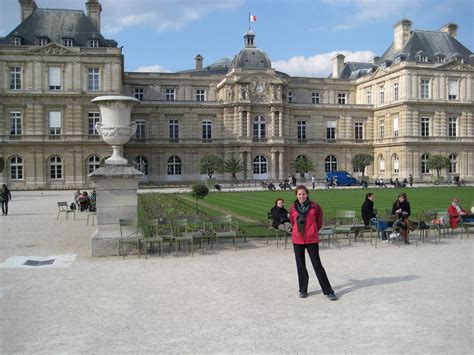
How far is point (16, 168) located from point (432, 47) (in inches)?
1800

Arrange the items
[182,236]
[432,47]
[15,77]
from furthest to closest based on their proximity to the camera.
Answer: [432,47], [15,77], [182,236]

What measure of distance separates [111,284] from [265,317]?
356 centimetres

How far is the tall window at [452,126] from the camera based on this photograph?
5503 centimetres

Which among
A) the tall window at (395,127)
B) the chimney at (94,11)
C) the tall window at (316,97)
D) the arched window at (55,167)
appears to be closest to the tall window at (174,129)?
the arched window at (55,167)

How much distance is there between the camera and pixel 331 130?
57156 millimetres

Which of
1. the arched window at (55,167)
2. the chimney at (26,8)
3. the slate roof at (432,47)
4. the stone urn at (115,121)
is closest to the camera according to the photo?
the stone urn at (115,121)

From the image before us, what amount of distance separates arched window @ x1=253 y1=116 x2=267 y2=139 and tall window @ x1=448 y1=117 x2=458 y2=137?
2050 cm

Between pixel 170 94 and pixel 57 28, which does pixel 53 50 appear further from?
pixel 170 94

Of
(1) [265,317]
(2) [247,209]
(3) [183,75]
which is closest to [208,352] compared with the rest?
(1) [265,317]

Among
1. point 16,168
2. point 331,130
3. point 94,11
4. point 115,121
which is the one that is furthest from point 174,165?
point 115,121

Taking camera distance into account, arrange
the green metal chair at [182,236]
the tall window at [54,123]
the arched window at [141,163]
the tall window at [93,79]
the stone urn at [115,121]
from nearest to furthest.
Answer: the green metal chair at [182,236] → the stone urn at [115,121] → the tall window at [54,123] → the tall window at [93,79] → the arched window at [141,163]

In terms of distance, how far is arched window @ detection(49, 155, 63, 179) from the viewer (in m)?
46.3

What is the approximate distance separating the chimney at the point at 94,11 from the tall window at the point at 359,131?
30.5 m

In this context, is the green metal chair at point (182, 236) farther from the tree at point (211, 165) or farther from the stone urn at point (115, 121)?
the tree at point (211, 165)
